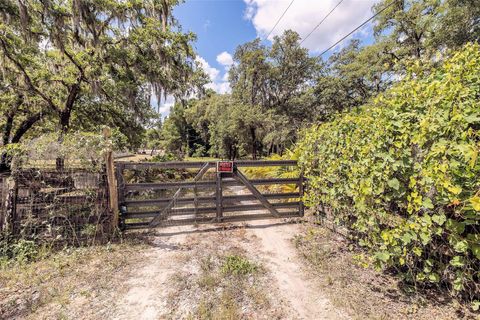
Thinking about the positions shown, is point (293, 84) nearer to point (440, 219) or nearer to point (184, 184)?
point (184, 184)

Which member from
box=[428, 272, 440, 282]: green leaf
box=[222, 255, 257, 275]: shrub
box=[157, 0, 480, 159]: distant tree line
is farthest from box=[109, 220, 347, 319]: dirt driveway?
box=[157, 0, 480, 159]: distant tree line

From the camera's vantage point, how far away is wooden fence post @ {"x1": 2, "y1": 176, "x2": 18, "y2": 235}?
3.39m

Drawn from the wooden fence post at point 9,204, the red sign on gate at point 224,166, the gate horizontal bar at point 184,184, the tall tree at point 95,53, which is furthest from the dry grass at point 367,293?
the tall tree at point 95,53

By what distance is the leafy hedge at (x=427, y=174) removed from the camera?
1.92m

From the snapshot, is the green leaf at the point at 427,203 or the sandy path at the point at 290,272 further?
the sandy path at the point at 290,272

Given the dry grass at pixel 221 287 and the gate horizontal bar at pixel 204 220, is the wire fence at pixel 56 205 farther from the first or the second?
the dry grass at pixel 221 287

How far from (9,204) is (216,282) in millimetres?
3442

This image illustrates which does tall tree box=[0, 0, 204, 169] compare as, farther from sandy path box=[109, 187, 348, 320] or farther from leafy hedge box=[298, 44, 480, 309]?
leafy hedge box=[298, 44, 480, 309]

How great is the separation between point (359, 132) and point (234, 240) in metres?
2.91

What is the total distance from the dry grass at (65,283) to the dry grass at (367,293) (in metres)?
2.69

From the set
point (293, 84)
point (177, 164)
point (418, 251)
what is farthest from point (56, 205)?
point (293, 84)

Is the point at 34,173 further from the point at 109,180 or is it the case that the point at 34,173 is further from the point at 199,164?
the point at 199,164

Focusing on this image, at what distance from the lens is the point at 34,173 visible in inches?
139

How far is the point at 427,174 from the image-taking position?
207cm
